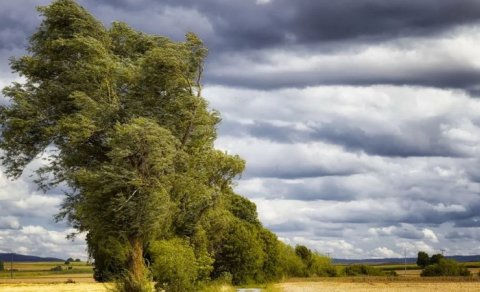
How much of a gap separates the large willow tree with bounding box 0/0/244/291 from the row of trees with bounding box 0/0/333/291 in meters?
0.08

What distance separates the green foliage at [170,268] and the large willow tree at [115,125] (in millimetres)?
1521

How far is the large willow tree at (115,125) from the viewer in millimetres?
47531

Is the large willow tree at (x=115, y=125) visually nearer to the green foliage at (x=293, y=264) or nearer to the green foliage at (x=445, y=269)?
the green foliage at (x=293, y=264)

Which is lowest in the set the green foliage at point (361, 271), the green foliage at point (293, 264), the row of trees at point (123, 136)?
the green foliage at point (361, 271)

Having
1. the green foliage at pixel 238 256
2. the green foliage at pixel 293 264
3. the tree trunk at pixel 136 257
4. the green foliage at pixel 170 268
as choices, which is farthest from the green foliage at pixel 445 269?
the green foliage at pixel 170 268

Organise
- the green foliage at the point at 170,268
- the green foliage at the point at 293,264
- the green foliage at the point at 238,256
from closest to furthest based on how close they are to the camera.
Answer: the green foliage at the point at 170,268 < the green foliage at the point at 238,256 < the green foliage at the point at 293,264

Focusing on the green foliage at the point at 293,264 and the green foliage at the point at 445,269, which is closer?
the green foliage at the point at 293,264

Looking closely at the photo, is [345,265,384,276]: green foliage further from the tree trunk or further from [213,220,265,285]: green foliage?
the tree trunk

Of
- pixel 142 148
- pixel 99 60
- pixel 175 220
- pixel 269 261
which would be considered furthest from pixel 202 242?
pixel 269 261

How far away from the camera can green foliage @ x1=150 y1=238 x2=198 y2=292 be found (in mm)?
45438

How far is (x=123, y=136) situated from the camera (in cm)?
4656

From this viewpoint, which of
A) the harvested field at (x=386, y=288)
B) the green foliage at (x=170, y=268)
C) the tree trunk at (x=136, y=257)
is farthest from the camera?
the harvested field at (x=386, y=288)

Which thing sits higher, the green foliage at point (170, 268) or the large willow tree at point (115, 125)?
the large willow tree at point (115, 125)

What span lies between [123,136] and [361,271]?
15044 cm
